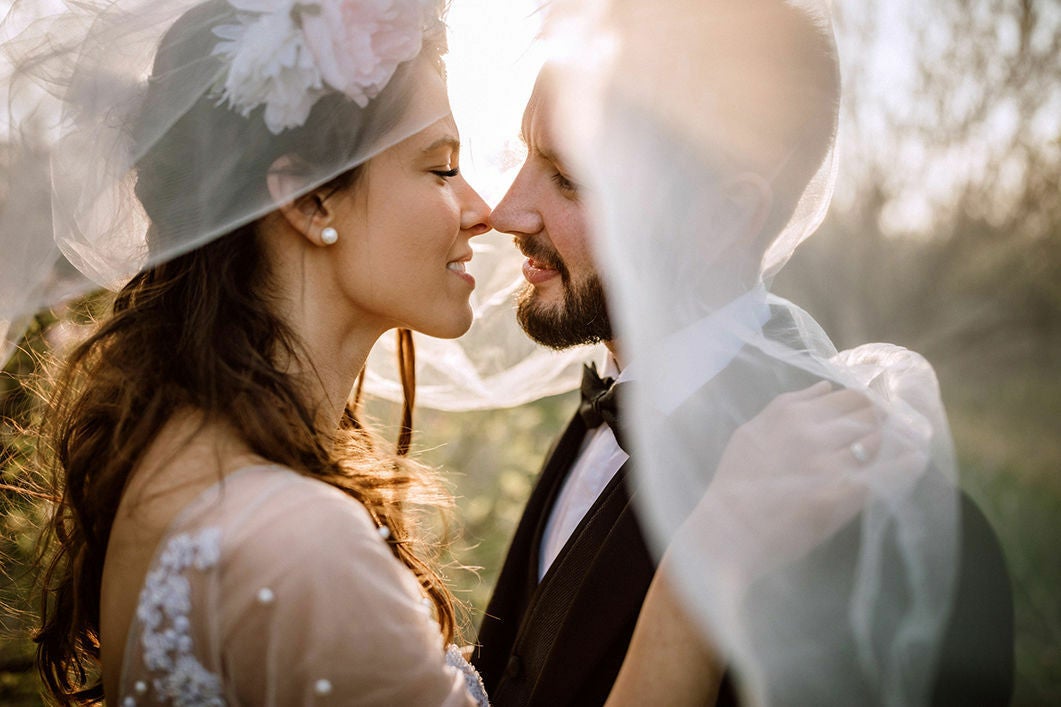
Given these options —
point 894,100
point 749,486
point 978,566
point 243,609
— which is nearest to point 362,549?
point 243,609

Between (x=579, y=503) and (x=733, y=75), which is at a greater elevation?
(x=733, y=75)

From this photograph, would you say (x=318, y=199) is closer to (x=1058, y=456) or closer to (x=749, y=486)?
(x=749, y=486)

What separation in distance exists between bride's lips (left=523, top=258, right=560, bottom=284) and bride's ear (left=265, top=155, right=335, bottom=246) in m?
0.76

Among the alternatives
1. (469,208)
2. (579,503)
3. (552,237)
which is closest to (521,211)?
(552,237)

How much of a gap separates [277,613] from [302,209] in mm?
871

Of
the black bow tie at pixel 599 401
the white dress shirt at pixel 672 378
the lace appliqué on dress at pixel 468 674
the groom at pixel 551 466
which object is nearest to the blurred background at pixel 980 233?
the white dress shirt at pixel 672 378

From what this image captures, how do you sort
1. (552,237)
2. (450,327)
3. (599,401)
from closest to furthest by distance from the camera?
(450,327) < (599,401) < (552,237)

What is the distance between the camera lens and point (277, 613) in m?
1.43

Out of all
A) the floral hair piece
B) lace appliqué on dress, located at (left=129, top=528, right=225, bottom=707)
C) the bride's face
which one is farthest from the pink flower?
lace appliqué on dress, located at (left=129, top=528, right=225, bottom=707)

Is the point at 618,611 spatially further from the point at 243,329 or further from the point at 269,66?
the point at 269,66

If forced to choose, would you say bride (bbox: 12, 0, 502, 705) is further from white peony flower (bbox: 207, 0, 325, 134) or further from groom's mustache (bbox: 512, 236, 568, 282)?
groom's mustache (bbox: 512, 236, 568, 282)

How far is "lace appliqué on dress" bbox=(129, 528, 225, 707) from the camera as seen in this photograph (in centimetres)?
148

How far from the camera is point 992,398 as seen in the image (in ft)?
5.04

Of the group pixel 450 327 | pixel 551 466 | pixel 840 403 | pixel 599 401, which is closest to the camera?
pixel 840 403
